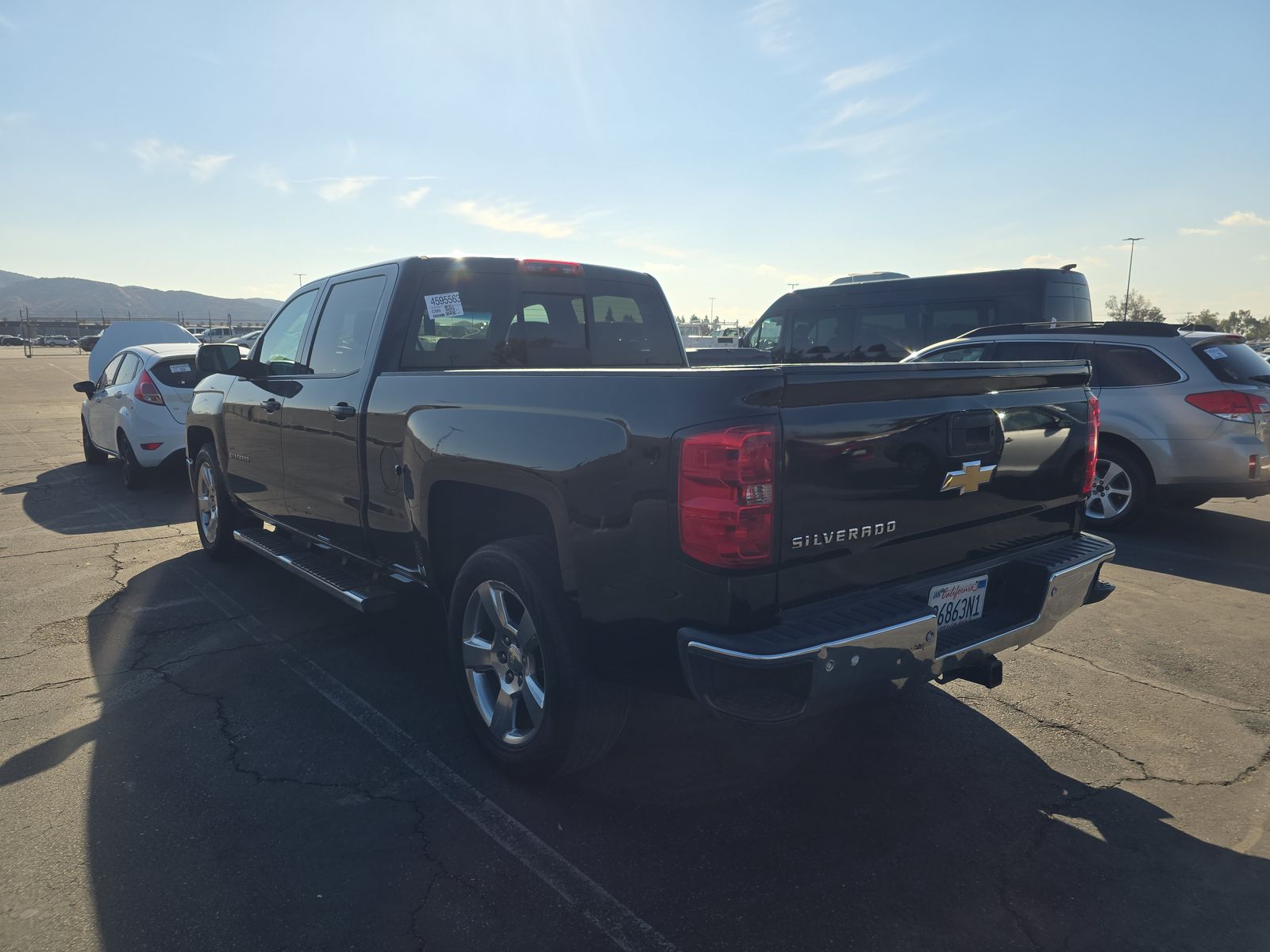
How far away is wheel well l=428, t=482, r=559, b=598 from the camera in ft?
11.4

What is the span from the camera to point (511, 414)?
3.13 m

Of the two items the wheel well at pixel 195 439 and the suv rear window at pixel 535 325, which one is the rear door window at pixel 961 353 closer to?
the suv rear window at pixel 535 325

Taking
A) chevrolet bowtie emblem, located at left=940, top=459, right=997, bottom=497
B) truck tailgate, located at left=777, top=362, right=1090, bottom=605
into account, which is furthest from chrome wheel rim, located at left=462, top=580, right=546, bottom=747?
chevrolet bowtie emblem, located at left=940, top=459, right=997, bottom=497

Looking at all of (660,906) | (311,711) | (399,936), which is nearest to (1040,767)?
(660,906)

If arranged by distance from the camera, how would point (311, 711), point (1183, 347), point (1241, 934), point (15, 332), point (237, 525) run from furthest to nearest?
1. point (15, 332)
2. point (1183, 347)
3. point (237, 525)
4. point (311, 711)
5. point (1241, 934)

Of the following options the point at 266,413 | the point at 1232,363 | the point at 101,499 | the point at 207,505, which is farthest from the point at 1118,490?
the point at 101,499

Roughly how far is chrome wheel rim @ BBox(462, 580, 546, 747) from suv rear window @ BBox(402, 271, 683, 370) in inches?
54.6

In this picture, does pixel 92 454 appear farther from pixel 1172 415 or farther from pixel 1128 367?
pixel 1172 415

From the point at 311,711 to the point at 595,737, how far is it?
160cm

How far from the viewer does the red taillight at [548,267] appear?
4445 mm

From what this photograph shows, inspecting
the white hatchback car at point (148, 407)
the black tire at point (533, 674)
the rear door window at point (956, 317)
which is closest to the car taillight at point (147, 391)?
the white hatchback car at point (148, 407)

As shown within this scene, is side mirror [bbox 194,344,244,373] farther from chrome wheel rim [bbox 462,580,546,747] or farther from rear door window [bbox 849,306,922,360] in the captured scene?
rear door window [bbox 849,306,922,360]

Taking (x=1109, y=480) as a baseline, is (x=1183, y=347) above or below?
above

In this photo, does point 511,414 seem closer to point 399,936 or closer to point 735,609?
point 735,609
